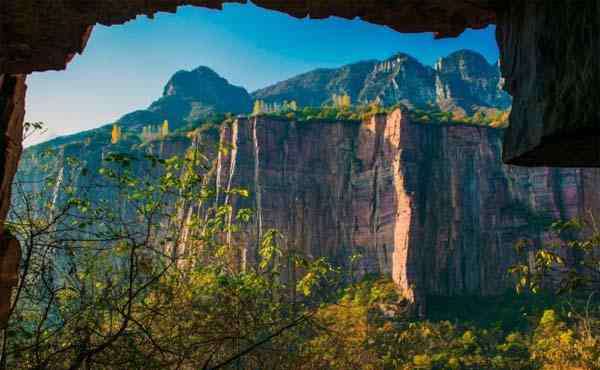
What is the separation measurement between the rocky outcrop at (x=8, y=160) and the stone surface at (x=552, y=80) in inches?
94.4

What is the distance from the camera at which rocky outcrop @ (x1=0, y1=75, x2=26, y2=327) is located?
101 inches

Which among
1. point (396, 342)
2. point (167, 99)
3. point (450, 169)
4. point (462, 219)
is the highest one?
point (167, 99)

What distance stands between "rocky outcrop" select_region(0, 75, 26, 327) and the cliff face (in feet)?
147

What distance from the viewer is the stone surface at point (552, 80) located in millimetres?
1610

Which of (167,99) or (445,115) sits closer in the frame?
(445,115)

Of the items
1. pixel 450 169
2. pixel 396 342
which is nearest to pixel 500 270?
pixel 450 169

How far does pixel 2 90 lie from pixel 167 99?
97.3 metres

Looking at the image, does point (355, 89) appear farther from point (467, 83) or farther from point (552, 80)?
point (552, 80)

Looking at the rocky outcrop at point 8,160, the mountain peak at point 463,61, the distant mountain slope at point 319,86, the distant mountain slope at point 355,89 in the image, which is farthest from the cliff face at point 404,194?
the mountain peak at point 463,61

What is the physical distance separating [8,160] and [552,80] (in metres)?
2.51

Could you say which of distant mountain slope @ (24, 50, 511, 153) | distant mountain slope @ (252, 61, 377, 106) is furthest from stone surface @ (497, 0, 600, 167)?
distant mountain slope @ (252, 61, 377, 106)

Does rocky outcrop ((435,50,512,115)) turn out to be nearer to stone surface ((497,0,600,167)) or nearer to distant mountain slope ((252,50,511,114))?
distant mountain slope ((252,50,511,114))

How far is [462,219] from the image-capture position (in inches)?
1996

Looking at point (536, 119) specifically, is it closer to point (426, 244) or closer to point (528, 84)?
point (528, 84)
